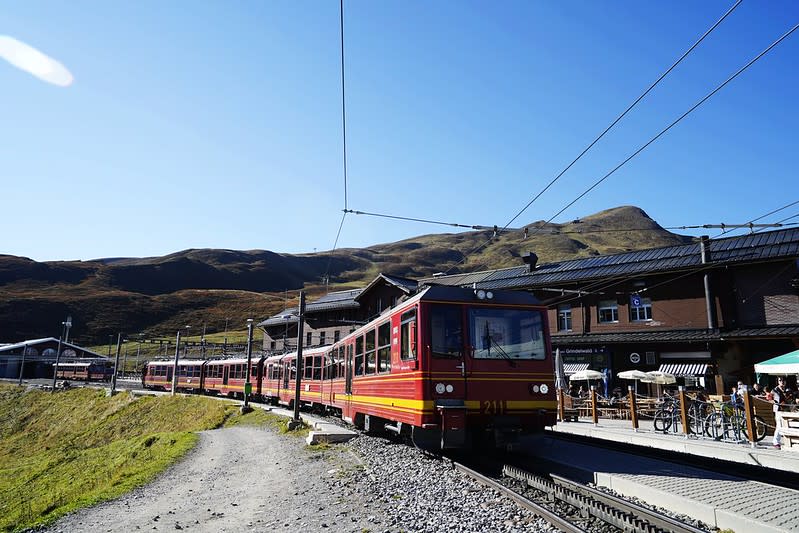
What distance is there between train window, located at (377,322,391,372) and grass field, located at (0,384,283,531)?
547 centimetres

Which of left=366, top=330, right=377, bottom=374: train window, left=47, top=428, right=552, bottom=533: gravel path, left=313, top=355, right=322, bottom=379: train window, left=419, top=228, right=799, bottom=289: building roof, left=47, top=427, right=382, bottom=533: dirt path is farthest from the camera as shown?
left=419, top=228, right=799, bottom=289: building roof

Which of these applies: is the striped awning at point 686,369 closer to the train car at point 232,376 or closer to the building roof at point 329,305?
the train car at point 232,376

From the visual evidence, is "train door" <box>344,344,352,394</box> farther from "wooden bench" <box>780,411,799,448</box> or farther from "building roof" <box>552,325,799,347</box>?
"building roof" <box>552,325,799,347</box>

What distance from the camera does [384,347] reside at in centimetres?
1181

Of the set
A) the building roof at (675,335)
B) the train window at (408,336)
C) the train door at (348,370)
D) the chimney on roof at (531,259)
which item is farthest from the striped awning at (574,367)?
the train window at (408,336)

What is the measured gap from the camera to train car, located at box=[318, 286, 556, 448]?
9.33 meters

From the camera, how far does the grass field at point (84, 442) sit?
44.9ft

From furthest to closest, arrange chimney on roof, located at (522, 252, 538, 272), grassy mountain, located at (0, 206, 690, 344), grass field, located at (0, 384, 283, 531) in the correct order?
grassy mountain, located at (0, 206, 690, 344), chimney on roof, located at (522, 252, 538, 272), grass field, located at (0, 384, 283, 531)

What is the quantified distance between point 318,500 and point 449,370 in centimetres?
298

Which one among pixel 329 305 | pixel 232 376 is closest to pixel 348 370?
pixel 232 376

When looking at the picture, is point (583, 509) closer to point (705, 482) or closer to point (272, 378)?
point (705, 482)

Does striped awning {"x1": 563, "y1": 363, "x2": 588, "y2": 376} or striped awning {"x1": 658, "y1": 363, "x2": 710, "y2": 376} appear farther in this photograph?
striped awning {"x1": 563, "y1": 363, "x2": 588, "y2": 376}

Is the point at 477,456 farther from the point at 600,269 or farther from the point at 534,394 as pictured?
the point at 600,269

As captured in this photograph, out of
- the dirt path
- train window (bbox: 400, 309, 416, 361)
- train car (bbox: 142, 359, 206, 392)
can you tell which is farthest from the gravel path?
train car (bbox: 142, 359, 206, 392)
